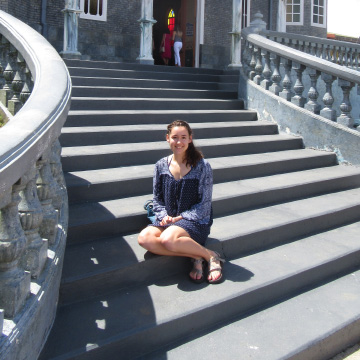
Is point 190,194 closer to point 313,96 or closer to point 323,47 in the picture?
point 313,96

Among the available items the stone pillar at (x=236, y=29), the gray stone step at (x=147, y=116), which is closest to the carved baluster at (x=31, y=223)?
the gray stone step at (x=147, y=116)

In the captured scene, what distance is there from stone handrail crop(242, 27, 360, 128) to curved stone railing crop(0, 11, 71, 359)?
4.39 meters

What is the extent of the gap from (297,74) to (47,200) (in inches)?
212

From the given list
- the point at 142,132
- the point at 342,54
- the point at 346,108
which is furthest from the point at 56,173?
the point at 342,54

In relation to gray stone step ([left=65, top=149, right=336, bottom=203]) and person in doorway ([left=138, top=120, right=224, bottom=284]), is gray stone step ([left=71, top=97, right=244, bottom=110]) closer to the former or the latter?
gray stone step ([left=65, top=149, right=336, bottom=203])

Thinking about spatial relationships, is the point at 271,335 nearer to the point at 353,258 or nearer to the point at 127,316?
the point at 127,316

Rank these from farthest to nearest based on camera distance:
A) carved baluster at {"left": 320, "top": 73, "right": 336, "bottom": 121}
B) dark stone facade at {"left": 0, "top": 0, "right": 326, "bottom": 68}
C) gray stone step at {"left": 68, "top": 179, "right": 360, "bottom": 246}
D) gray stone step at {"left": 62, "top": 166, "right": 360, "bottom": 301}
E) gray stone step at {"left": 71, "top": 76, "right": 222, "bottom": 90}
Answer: dark stone facade at {"left": 0, "top": 0, "right": 326, "bottom": 68}, gray stone step at {"left": 71, "top": 76, "right": 222, "bottom": 90}, carved baluster at {"left": 320, "top": 73, "right": 336, "bottom": 121}, gray stone step at {"left": 68, "top": 179, "right": 360, "bottom": 246}, gray stone step at {"left": 62, "top": 166, "right": 360, "bottom": 301}

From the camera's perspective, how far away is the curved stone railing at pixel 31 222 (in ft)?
6.82

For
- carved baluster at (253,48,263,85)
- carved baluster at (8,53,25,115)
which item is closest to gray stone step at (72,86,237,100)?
carved baluster at (253,48,263,85)

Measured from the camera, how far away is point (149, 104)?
22.7 ft

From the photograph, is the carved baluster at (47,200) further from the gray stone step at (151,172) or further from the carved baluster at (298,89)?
the carved baluster at (298,89)

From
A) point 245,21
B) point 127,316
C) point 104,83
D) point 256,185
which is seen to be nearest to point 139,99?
point 104,83

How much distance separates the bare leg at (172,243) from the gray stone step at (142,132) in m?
2.14

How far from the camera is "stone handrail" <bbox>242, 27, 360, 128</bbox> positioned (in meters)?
6.59
